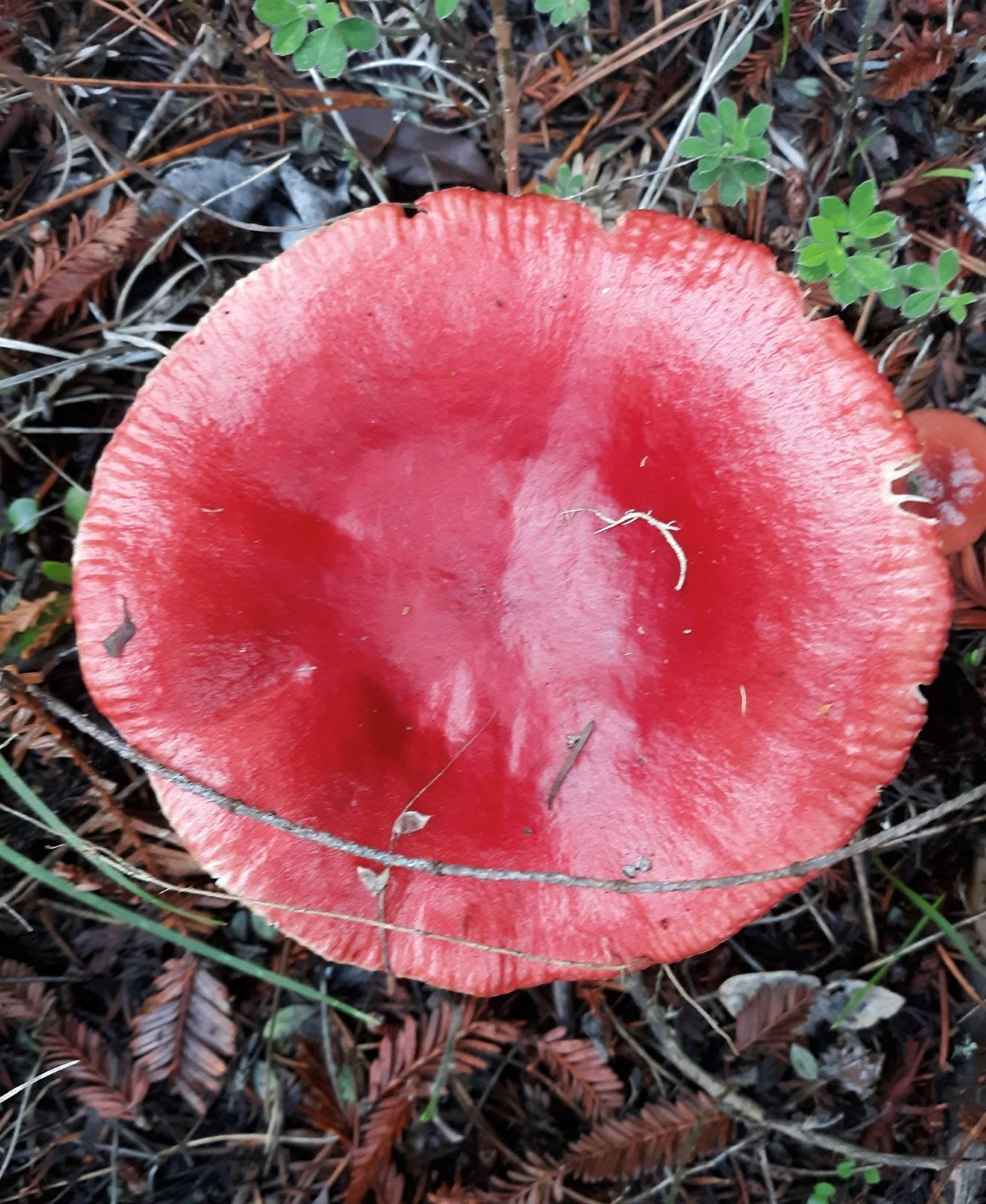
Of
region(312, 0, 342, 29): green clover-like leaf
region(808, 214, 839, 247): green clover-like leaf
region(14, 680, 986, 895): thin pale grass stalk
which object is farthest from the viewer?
region(808, 214, 839, 247): green clover-like leaf

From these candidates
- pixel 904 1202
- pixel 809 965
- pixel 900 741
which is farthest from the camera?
pixel 809 965

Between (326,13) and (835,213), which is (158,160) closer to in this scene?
(326,13)

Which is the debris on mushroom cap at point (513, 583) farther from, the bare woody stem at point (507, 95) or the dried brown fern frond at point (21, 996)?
the dried brown fern frond at point (21, 996)

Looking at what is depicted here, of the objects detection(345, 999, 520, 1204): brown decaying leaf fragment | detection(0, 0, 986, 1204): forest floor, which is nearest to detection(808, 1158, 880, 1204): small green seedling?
detection(0, 0, 986, 1204): forest floor

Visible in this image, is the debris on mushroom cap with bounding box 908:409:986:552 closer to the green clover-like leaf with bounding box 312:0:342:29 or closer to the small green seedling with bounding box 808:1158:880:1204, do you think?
the small green seedling with bounding box 808:1158:880:1204

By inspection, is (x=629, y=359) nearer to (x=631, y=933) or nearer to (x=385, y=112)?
(x=631, y=933)

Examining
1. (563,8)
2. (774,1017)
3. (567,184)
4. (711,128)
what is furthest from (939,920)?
(563,8)

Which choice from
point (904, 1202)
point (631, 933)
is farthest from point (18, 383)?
point (904, 1202)
